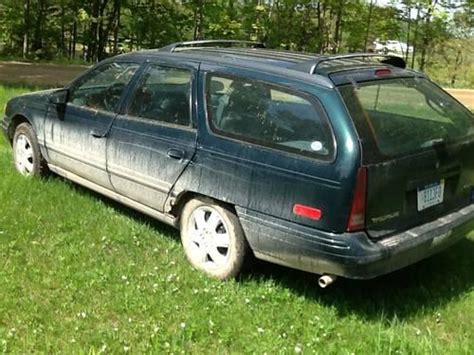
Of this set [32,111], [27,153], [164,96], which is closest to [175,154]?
[164,96]

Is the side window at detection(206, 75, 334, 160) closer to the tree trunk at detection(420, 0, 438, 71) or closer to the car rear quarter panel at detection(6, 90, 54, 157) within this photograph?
the car rear quarter panel at detection(6, 90, 54, 157)

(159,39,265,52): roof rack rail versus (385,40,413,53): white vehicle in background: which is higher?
(385,40,413,53): white vehicle in background

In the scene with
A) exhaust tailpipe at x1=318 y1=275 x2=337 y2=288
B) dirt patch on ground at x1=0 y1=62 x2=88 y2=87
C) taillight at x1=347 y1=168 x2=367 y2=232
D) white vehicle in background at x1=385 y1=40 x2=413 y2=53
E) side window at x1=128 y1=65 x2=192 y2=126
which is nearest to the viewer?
taillight at x1=347 y1=168 x2=367 y2=232

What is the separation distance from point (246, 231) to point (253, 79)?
1053 millimetres

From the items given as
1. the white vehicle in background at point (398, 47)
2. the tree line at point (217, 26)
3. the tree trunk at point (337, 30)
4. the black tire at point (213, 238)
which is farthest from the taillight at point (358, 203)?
the white vehicle in background at point (398, 47)

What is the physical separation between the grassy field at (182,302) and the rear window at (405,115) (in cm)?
105

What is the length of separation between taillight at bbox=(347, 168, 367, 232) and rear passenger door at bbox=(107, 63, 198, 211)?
1338mm

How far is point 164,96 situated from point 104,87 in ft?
2.87

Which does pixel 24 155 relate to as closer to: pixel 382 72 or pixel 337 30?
pixel 382 72

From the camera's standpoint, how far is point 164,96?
4883mm

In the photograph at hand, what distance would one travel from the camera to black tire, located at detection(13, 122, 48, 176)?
6285 millimetres

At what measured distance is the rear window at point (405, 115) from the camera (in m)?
3.86

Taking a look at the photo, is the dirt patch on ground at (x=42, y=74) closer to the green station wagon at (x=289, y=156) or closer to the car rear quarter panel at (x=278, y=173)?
the green station wagon at (x=289, y=156)

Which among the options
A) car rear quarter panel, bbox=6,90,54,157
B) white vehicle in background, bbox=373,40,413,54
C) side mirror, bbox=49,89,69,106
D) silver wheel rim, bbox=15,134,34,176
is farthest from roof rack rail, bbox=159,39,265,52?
white vehicle in background, bbox=373,40,413,54
